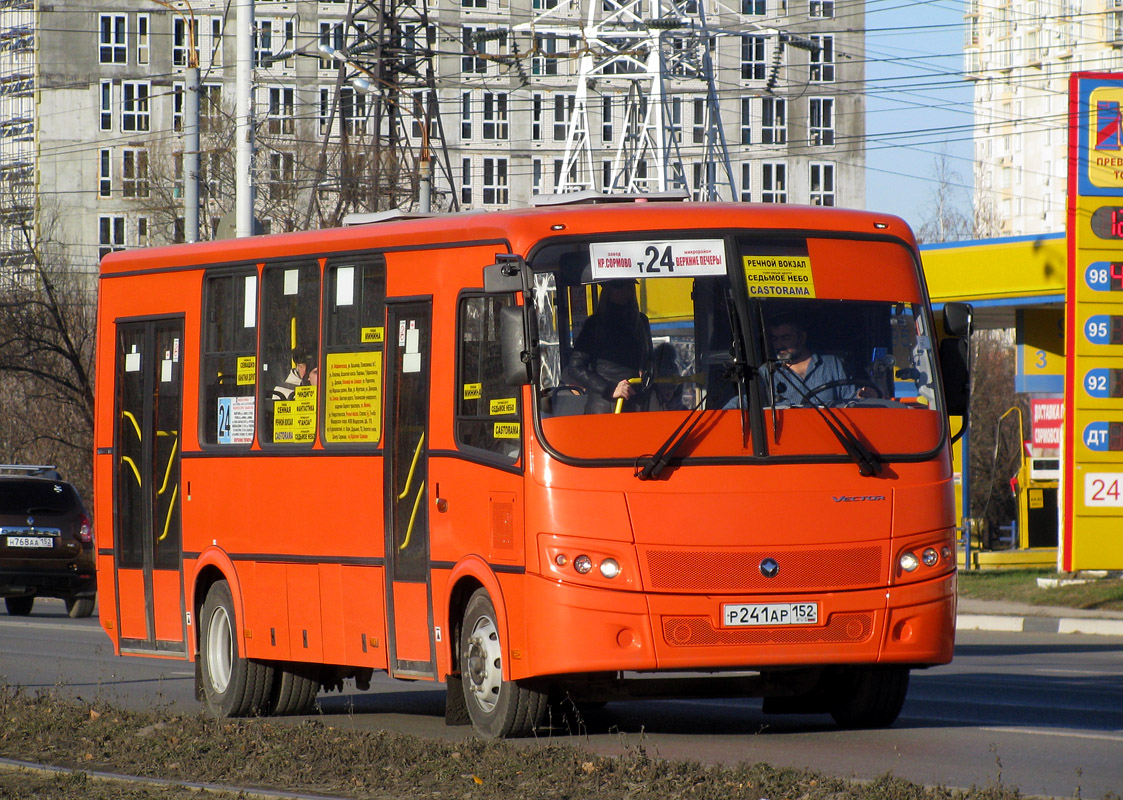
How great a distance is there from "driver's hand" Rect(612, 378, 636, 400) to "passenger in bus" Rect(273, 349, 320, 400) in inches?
104

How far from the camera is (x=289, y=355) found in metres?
11.8

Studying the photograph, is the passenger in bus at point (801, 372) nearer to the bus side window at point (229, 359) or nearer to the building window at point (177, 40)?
the bus side window at point (229, 359)

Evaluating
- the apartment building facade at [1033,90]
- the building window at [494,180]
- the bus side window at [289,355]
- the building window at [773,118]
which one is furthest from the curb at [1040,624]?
the apartment building facade at [1033,90]

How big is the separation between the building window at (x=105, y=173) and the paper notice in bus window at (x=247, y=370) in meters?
78.5

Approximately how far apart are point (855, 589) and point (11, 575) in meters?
17.7

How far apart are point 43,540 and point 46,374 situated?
16.1 metres

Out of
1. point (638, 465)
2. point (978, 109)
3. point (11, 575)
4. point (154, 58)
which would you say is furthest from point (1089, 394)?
point (978, 109)

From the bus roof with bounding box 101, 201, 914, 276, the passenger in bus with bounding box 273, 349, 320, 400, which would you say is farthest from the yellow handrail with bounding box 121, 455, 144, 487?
the bus roof with bounding box 101, 201, 914, 276

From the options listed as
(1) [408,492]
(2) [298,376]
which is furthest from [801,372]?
(2) [298,376]

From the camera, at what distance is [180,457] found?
41.4ft

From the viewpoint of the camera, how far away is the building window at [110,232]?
8700 centimetres

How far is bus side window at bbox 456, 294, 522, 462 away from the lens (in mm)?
9680

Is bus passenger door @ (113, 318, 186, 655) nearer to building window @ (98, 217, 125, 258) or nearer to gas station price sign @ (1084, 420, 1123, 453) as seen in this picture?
gas station price sign @ (1084, 420, 1123, 453)

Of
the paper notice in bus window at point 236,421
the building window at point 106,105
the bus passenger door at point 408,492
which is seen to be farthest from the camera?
the building window at point 106,105
